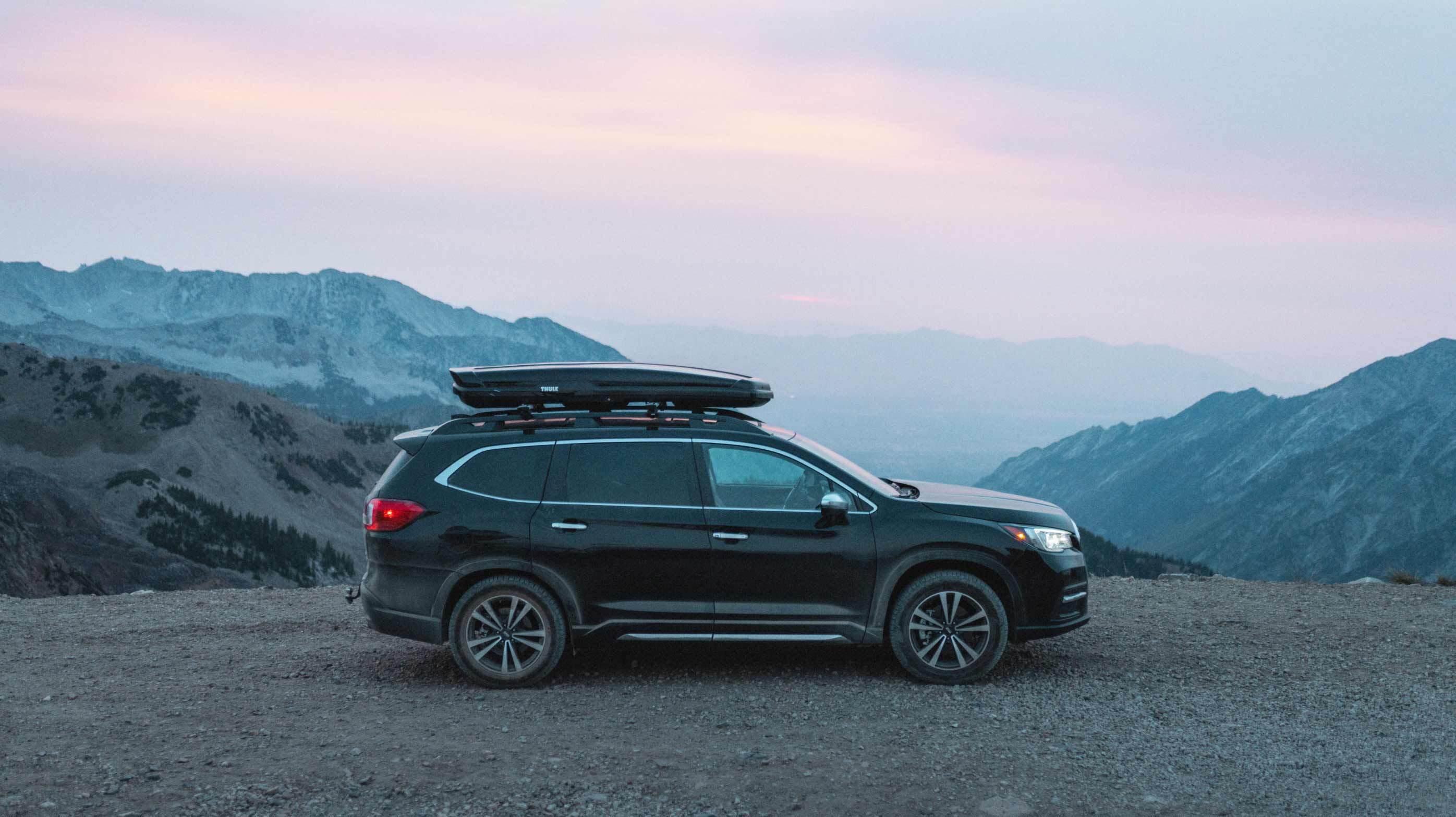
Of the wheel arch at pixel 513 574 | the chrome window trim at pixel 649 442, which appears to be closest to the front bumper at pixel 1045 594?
the chrome window trim at pixel 649 442

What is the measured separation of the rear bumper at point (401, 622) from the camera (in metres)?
8.17

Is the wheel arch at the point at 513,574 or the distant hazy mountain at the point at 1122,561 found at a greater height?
the wheel arch at the point at 513,574

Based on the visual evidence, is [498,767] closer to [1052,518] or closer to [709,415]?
[709,415]

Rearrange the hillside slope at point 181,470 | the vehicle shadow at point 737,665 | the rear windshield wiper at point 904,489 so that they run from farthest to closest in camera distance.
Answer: the hillside slope at point 181,470 < the rear windshield wiper at point 904,489 < the vehicle shadow at point 737,665

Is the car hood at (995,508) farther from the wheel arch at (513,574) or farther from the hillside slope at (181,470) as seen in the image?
the hillside slope at (181,470)

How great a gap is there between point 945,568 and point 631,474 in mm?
2316

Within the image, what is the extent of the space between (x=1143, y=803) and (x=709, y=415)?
12.8 feet

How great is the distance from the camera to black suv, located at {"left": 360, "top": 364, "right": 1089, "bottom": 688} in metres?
8.10

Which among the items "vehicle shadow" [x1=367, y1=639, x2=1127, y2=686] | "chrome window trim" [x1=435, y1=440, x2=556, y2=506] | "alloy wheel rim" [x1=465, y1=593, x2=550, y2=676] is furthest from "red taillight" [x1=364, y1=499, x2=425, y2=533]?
"vehicle shadow" [x1=367, y1=639, x2=1127, y2=686]

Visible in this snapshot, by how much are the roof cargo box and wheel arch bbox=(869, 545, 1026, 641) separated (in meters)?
1.67

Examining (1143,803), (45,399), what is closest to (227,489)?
(45,399)

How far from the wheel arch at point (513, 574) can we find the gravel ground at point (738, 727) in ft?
1.68

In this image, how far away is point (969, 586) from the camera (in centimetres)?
815

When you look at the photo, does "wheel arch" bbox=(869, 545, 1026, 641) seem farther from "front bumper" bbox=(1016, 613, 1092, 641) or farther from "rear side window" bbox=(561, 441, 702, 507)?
"rear side window" bbox=(561, 441, 702, 507)
